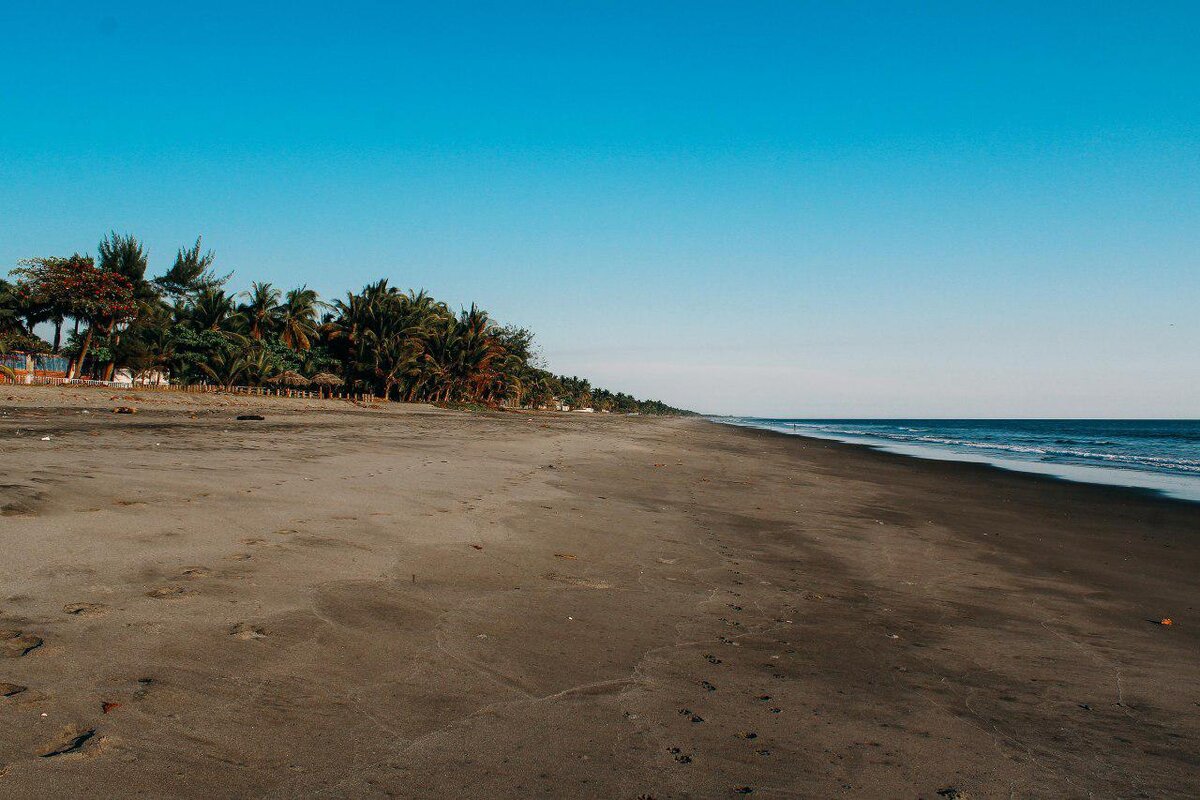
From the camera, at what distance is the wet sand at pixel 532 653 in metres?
2.47

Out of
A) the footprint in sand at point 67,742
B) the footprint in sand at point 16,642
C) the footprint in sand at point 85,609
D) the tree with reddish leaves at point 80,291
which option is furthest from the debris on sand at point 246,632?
the tree with reddish leaves at point 80,291

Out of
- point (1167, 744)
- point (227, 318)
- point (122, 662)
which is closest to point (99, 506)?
point (122, 662)

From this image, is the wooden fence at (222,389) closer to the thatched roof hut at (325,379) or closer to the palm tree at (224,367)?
the palm tree at (224,367)

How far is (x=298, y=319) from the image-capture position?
56.8 meters

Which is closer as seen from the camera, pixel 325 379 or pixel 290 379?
pixel 290 379

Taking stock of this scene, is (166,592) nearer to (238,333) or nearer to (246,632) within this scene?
(246,632)

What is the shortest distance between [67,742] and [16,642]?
99cm

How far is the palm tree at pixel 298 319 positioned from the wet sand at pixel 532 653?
2020 inches

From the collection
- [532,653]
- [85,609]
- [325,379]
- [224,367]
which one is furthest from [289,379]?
[532,653]

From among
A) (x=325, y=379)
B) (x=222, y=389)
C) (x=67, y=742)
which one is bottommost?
(x=67, y=742)

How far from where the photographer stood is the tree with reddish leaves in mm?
38594

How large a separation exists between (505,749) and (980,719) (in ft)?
8.02

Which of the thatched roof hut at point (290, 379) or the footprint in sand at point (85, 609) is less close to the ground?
the thatched roof hut at point (290, 379)

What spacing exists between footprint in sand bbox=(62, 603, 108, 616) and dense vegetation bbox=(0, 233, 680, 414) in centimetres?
4546
